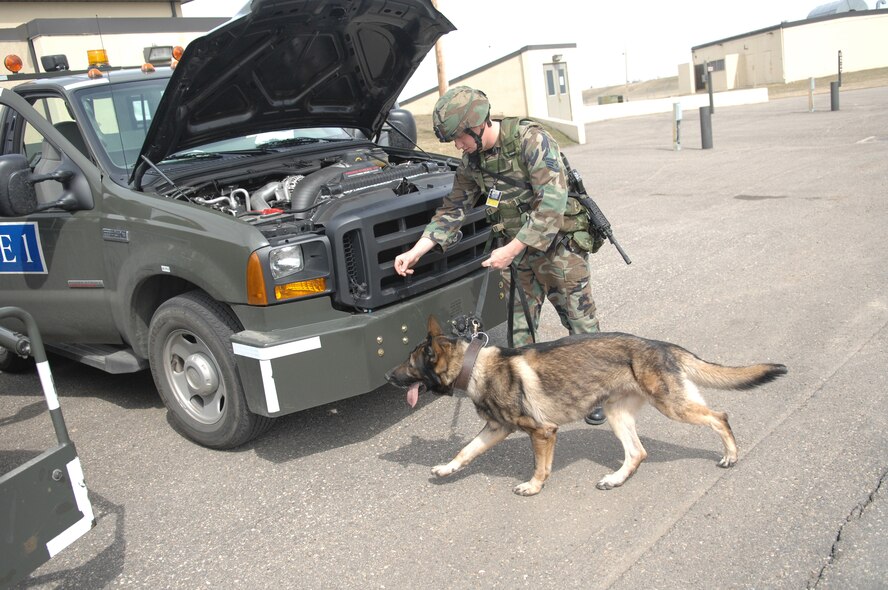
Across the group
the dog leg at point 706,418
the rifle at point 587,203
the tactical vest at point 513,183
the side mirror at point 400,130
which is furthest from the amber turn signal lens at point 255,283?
the side mirror at point 400,130

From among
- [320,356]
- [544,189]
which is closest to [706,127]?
[544,189]

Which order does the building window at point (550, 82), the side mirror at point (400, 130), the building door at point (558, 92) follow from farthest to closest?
the building door at point (558, 92)
the building window at point (550, 82)
the side mirror at point (400, 130)

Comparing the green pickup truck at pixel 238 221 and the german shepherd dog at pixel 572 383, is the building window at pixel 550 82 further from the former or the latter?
the german shepherd dog at pixel 572 383

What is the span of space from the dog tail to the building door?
25.9 metres

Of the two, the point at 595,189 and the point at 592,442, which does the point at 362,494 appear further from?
the point at 595,189

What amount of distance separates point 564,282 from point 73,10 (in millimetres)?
15456

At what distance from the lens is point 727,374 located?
360 centimetres

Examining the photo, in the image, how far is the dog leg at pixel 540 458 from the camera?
364 cm

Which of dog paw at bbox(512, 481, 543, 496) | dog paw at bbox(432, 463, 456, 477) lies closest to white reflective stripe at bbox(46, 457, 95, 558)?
dog paw at bbox(432, 463, 456, 477)

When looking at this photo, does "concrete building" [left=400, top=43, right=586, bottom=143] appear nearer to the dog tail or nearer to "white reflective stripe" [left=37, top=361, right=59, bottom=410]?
the dog tail

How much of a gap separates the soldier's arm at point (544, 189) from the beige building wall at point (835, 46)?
52.4m

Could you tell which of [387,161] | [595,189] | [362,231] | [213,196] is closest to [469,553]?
[362,231]

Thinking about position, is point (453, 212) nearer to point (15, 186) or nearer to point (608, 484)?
point (608, 484)

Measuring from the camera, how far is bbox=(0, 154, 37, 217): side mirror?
425cm
